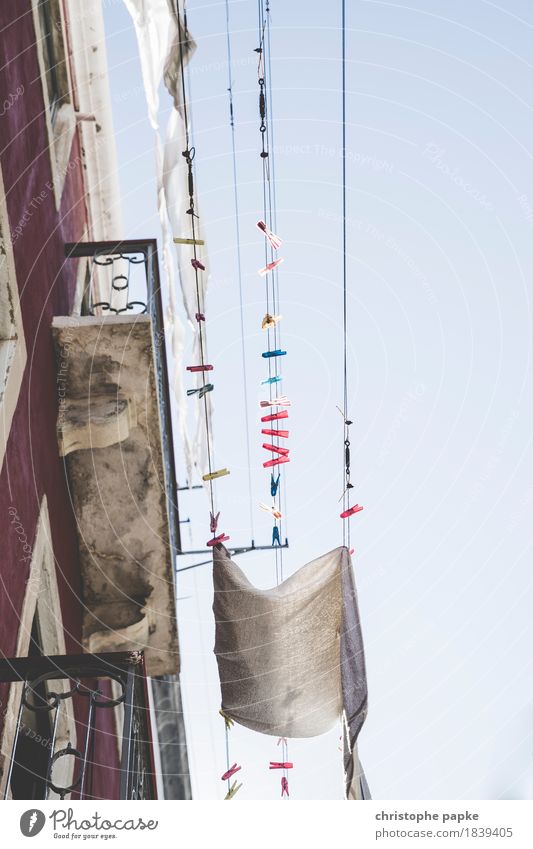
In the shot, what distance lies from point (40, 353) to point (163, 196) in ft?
5.01

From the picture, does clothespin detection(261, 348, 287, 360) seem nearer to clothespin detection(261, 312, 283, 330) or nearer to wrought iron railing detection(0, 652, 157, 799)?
clothespin detection(261, 312, 283, 330)

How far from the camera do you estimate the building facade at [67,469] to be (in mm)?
5426

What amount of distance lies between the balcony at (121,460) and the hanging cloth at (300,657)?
42.9 inches

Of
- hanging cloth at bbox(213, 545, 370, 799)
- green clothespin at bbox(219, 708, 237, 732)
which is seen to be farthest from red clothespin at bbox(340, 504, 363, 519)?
green clothespin at bbox(219, 708, 237, 732)

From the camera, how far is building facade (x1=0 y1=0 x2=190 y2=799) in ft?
17.8

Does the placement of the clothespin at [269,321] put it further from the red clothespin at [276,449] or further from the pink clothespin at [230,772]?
the pink clothespin at [230,772]

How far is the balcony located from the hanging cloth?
1.09 m

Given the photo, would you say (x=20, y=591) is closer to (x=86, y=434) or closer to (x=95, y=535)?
(x=86, y=434)

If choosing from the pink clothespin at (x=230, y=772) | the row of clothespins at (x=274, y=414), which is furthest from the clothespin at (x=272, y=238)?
the pink clothespin at (x=230, y=772)

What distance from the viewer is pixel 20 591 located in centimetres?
569

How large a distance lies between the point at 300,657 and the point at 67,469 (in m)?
2.29

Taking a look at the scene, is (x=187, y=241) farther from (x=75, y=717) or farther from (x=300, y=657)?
(x=75, y=717)

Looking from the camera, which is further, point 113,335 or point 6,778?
point 113,335

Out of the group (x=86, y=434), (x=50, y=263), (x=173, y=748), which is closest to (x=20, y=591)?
(x=86, y=434)
